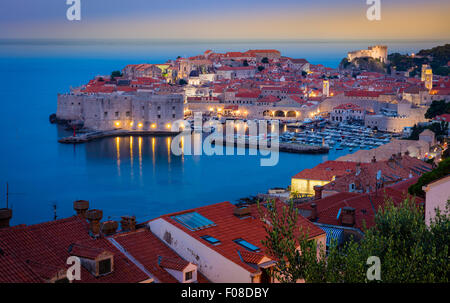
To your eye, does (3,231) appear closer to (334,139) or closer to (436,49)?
(334,139)

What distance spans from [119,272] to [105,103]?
1396 centimetres

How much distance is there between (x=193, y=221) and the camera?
236 centimetres

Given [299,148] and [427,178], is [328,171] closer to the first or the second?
[427,178]

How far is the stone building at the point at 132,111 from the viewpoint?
600 inches

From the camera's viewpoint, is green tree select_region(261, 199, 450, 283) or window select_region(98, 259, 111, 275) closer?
green tree select_region(261, 199, 450, 283)

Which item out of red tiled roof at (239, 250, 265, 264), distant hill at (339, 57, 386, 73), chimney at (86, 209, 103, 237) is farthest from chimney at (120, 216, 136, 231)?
distant hill at (339, 57, 386, 73)

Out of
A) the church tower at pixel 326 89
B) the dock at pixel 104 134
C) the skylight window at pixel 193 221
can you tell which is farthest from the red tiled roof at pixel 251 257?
the church tower at pixel 326 89

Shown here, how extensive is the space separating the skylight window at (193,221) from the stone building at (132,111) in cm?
1281

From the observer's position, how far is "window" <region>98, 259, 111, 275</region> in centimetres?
184

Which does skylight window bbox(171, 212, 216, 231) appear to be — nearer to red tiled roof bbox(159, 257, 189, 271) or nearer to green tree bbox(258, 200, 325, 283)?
red tiled roof bbox(159, 257, 189, 271)

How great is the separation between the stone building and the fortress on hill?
1607cm

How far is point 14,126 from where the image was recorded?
1596cm

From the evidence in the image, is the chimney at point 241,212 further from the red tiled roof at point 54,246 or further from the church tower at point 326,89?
the church tower at point 326,89

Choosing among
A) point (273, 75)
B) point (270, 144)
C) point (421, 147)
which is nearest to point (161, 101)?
point (270, 144)
